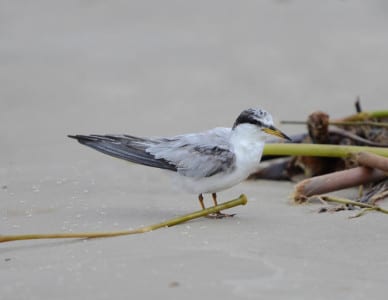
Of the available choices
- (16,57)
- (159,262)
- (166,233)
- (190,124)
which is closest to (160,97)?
(190,124)

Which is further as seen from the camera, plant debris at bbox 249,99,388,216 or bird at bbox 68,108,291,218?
plant debris at bbox 249,99,388,216

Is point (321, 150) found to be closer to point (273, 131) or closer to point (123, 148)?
point (273, 131)

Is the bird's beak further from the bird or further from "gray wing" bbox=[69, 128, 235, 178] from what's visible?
"gray wing" bbox=[69, 128, 235, 178]

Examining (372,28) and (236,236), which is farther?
(372,28)

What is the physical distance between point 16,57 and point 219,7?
2423 millimetres

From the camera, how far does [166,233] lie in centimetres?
463

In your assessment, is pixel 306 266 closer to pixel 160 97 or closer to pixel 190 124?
pixel 190 124

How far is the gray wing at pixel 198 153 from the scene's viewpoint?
5.16 m

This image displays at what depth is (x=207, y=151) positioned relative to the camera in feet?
17.1

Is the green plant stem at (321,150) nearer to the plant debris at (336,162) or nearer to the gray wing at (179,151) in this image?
the plant debris at (336,162)

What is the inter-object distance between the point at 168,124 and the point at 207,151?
8.38 feet

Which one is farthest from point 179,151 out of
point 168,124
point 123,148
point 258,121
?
point 168,124

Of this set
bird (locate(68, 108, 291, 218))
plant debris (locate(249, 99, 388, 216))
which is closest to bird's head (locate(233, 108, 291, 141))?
Result: bird (locate(68, 108, 291, 218))

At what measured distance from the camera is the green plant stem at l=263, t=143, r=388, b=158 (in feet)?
18.3
